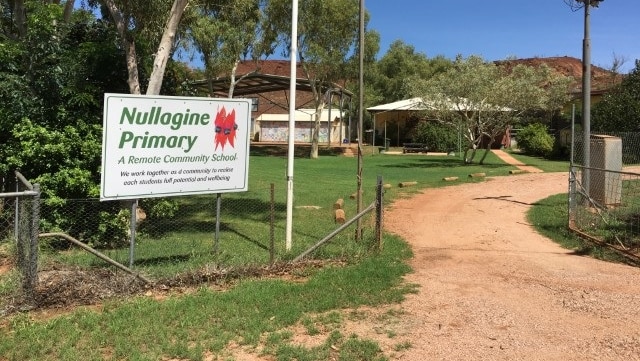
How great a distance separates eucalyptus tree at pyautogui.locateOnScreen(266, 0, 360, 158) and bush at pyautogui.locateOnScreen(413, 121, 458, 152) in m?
7.90

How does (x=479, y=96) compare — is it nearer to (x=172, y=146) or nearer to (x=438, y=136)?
(x=438, y=136)

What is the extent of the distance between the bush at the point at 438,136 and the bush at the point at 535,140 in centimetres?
419

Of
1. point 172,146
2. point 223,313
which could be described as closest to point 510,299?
point 223,313

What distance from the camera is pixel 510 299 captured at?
652 centimetres

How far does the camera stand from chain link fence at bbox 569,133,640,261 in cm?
981

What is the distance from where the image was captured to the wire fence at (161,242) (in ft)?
21.3

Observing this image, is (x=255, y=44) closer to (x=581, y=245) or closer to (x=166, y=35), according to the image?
(x=166, y=35)

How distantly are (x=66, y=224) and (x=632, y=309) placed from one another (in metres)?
8.22

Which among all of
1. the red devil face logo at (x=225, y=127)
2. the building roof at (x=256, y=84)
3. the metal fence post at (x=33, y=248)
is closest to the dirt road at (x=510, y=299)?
the red devil face logo at (x=225, y=127)

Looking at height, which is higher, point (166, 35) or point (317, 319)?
point (166, 35)

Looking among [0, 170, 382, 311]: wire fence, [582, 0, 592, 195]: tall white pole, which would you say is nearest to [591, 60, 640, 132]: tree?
[582, 0, 592, 195]: tall white pole

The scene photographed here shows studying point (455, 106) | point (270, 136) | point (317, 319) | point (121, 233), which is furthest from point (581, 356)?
point (270, 136)

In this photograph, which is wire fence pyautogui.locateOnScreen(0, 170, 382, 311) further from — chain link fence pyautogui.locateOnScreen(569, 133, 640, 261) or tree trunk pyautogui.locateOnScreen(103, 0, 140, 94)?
chain link fence pyautogui.locateOnScreen(569, 133, 640, 261)

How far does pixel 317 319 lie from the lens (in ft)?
18.9
